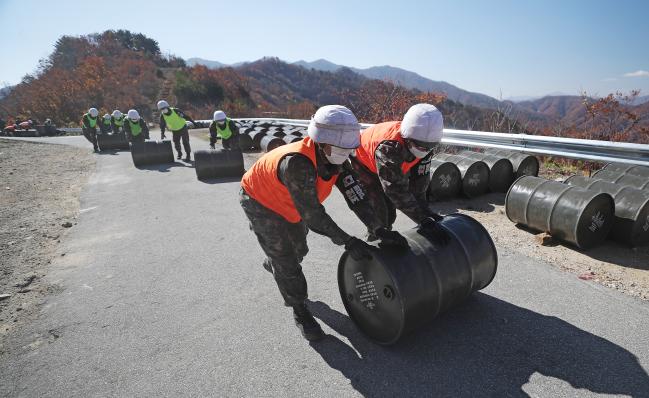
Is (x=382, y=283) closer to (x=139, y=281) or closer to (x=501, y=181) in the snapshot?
(x=139, y=281)

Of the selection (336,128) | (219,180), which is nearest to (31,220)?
(219,180)

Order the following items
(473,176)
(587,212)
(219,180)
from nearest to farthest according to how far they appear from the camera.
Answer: (587,212), (473,176), (219,180)

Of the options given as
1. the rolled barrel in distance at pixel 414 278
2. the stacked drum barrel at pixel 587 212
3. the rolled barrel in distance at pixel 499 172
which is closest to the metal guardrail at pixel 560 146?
the rolled barrel in distance at pixel 499 172

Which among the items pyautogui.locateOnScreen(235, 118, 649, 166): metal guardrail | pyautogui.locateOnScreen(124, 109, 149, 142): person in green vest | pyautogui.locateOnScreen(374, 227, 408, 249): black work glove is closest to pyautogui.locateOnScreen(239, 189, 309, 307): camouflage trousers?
pyautogui.locateOnScreen(374, 227, 408, 249): black work glove

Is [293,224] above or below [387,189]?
below

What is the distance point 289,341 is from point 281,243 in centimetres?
87

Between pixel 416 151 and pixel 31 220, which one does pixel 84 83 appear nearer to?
pixel 31 220

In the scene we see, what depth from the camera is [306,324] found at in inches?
123

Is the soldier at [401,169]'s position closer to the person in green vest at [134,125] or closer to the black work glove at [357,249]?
the black work glove at [357,249]

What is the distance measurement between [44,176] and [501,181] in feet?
42.6

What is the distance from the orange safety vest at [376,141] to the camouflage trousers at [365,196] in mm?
87

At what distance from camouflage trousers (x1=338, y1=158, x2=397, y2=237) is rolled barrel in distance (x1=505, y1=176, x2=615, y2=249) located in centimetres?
224

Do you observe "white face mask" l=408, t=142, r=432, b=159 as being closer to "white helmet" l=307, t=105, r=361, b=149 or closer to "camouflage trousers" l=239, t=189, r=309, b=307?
"white helmet" l=307, t=105, r=361, b=149

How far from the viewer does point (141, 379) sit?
9.07 feet
